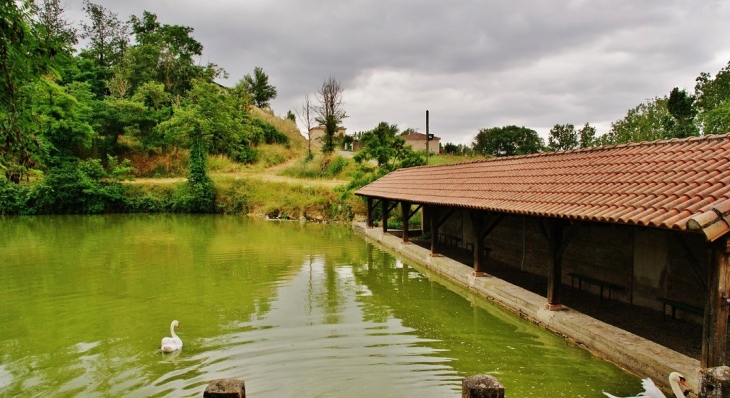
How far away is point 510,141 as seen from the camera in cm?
7112

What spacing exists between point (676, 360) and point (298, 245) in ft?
45.5

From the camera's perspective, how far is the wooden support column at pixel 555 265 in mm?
7586

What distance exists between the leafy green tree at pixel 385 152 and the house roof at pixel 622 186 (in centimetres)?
1234

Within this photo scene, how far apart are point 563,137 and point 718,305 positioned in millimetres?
64572

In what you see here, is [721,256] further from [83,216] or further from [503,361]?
[83,216]

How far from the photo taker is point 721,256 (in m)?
4.76

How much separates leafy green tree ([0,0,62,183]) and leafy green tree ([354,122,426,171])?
19552 mm

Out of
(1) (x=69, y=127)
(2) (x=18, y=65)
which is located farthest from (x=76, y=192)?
(2) (x=18, y=65)

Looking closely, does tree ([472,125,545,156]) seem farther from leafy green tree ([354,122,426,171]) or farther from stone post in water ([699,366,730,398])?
stone post in water ([699,366,730,398])

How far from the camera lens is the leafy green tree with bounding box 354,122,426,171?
2452 cm

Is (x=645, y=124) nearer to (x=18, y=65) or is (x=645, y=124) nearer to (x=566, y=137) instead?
(x=566, y=137)

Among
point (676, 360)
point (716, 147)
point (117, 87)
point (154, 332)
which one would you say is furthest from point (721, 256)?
point (117, 87)

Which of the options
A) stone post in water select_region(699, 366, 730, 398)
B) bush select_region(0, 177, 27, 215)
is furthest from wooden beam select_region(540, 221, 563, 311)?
bush select_region(0, 177, 27, 215)

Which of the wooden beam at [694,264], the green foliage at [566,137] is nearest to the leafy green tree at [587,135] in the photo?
the green foliage at [566,137]
